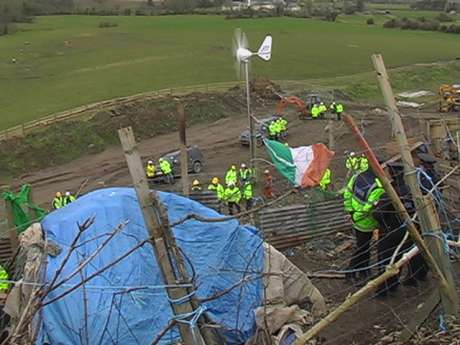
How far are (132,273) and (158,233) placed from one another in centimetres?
446

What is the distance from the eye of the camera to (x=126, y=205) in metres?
9.71

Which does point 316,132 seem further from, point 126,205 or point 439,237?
point 439,237

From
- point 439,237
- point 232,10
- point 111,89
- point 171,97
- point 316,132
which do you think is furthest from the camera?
point 232,10

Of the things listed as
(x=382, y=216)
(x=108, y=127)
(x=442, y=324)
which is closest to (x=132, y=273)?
(x=382, y=216)

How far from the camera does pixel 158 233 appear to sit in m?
4.88

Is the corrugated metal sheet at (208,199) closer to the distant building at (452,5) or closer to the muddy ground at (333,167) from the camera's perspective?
the muddy ground at (333,167)

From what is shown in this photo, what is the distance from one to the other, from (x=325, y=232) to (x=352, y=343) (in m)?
6.44

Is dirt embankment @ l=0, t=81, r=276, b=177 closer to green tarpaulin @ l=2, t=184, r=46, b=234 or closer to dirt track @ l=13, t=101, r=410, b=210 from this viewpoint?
dirt track @ l=13, t=101, r=410, b=210

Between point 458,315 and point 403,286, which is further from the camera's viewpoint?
point 403,286

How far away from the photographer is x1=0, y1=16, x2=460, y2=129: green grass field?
175 feet

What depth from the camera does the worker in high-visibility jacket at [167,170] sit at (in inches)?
1068

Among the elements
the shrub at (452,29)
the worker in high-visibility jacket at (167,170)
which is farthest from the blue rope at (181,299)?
the shrub at (452,29)

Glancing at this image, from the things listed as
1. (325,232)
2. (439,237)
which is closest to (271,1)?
(325,232)

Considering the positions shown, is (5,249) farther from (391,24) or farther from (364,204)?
(391,24)
